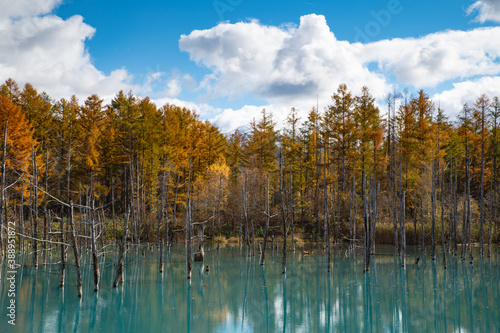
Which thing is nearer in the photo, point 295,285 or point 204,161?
point 295,285

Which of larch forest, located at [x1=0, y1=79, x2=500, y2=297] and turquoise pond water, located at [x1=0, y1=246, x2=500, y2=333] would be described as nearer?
turquoise pond water, located at [x1=0, y1=246, x2=500, y2=333]

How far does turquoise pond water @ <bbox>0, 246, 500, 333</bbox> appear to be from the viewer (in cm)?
1137

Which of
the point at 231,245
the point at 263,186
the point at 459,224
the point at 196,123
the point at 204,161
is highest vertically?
the point at 196,123

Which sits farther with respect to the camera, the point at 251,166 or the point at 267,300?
the point at 251,166

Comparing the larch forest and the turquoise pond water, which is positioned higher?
the larch forest

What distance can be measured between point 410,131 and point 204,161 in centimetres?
1953

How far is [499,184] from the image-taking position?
1103 inches

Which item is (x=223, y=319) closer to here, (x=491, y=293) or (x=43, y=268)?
(x=491, y=293)

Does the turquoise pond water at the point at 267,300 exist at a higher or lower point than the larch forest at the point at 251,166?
lower

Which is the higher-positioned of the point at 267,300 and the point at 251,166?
the point at 251,166

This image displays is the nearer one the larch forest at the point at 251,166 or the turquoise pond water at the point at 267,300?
the turquoise pond water at the point at 267,300

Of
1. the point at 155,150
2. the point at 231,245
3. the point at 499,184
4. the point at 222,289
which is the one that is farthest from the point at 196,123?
the point at 499,184

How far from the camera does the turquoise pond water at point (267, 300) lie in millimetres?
11367

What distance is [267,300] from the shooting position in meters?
14.5
